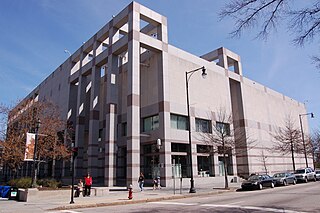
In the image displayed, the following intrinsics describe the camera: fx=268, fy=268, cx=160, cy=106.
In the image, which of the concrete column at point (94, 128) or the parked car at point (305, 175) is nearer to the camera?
the parked car at point (305, 175)

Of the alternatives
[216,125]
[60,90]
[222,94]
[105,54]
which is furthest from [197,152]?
[60,90]

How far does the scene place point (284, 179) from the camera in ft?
94.8

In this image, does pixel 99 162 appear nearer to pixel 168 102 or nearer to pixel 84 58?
pixel 168 102

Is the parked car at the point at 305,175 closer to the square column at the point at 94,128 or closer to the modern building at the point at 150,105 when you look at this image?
the modern building at the point at 150,105

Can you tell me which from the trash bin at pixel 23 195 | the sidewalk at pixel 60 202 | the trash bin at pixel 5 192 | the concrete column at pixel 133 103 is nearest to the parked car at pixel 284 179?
the sidewalk at pixel 60 202

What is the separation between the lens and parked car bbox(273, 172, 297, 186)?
92.7 feet

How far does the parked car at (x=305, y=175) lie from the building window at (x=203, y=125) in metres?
12.2

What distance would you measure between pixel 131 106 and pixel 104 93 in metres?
16.2

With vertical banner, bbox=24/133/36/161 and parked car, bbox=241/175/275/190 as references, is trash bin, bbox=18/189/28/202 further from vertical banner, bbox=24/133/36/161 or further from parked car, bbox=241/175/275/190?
parked car, bbox=241/175/275/190

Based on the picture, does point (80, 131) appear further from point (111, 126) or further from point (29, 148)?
point (29, 148)

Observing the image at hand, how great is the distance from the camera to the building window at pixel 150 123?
108 feet

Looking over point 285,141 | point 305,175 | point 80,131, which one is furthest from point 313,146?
point 80,131

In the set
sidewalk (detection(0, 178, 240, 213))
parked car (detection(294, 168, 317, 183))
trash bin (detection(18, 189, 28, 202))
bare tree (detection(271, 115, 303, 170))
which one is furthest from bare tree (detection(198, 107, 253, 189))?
trash bin (detection(18, 189, 28, 202))

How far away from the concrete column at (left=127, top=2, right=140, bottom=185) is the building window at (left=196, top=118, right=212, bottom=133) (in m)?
10.2
